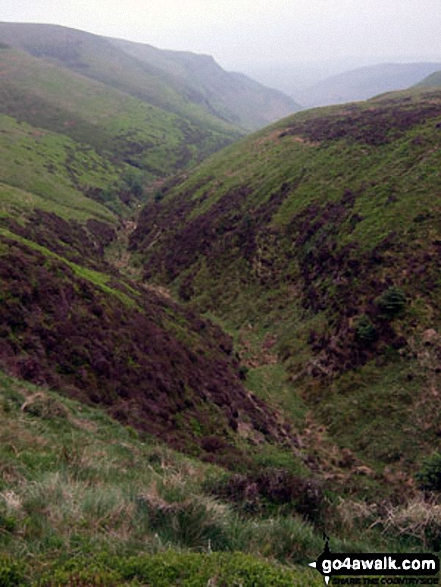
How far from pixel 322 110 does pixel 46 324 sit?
80.3 metres

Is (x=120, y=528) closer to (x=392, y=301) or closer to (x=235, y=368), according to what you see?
(x=235, y=368)

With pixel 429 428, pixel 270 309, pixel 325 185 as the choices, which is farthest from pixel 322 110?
pixel 429 428

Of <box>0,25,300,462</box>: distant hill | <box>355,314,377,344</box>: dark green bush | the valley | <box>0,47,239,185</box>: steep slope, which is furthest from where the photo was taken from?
<box>0,47,239,185</box>: steep slope

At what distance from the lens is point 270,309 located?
3641 cm

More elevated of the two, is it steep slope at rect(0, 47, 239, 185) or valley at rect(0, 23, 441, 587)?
steep slope at rect(0, 47, 239, 185)

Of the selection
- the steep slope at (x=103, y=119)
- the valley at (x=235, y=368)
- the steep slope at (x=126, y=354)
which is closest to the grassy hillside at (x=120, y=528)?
the valley at (x=235, y=368)

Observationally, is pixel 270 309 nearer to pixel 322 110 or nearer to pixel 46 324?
pixel 46 324

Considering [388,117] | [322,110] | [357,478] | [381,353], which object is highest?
[322,110]

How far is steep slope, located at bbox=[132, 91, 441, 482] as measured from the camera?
2259 centimetres

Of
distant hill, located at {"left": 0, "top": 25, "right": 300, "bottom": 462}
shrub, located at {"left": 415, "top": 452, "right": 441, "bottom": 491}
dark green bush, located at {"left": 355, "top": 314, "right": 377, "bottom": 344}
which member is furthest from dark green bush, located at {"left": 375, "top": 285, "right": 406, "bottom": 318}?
shrub, located at {"left": 415, "top": 452, "right": 441, "bottom": 491}

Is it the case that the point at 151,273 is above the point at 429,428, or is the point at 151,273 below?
above

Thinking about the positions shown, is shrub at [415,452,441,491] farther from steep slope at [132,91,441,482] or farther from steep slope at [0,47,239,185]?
steep slope at [0,47,239,185]

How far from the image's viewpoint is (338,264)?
33844 mm

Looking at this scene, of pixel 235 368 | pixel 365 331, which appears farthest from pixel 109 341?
pixel 365 331
